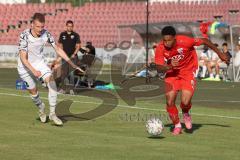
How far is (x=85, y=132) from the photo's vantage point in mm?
13227

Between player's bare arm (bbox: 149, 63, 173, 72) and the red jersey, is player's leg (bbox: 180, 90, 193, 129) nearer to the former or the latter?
the red jersey

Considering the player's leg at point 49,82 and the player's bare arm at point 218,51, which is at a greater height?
the player's bare arm at point 218,51

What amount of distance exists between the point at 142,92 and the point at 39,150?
1463 cm

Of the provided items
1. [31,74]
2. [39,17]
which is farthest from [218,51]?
[31,74]

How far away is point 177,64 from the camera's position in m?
13.2

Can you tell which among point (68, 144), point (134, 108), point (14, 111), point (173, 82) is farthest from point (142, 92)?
point (68, 144)

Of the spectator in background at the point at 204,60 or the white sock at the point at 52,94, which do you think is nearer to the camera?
the white sock at the point at 52,94

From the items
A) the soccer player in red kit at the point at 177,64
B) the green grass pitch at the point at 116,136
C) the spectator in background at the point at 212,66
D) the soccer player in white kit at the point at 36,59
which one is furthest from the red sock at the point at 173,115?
the spectator in background at the point at 212,66

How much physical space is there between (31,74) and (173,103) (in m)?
3.32

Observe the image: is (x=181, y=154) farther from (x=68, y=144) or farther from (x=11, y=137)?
(x=11, y=137)

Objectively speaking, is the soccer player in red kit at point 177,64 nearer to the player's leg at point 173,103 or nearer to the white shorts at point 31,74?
the player's leg at point 173,103

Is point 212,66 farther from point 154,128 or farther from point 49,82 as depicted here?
point 154,128

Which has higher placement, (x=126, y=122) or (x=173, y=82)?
(x=173, y=82)

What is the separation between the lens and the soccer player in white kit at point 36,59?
1420 cm
